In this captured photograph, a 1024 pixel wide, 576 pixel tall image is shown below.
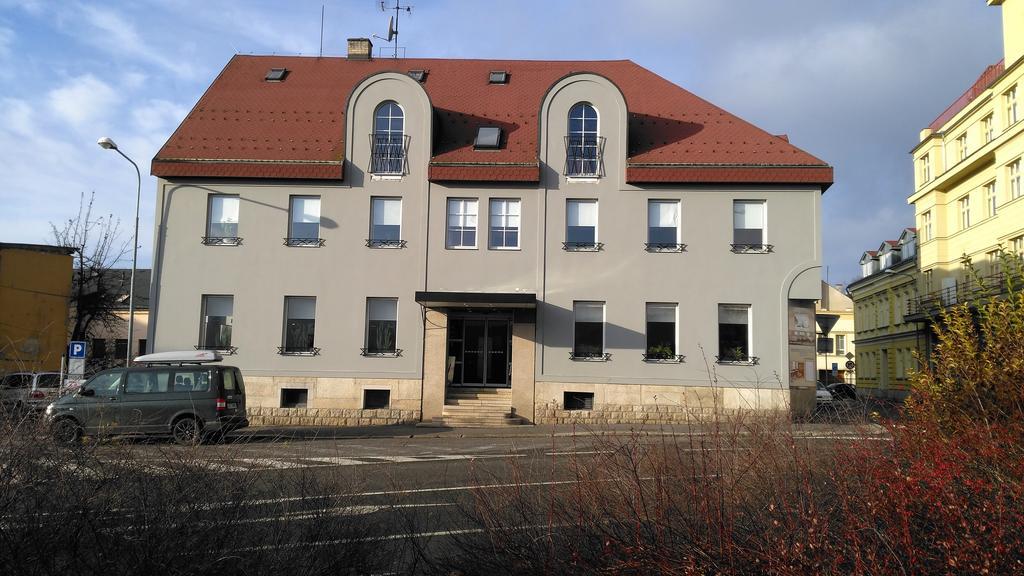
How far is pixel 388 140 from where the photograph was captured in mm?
23984

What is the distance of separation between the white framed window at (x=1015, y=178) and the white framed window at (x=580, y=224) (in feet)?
84.3

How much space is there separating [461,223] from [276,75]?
32.0 feet

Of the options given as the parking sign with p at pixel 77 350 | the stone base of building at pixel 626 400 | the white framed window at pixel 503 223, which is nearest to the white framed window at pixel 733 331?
the stone base of building at pixel 626 400

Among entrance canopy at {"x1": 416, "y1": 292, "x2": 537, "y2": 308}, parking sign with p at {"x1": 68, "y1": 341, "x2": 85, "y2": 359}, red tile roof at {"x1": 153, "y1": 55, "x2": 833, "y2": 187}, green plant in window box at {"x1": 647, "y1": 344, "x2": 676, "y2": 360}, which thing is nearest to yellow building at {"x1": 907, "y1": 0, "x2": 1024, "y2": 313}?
red tile roof at {"x1": 153, "y1": 55, "x2": 833, "y2": 187}

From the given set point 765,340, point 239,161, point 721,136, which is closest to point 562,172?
point 721,136

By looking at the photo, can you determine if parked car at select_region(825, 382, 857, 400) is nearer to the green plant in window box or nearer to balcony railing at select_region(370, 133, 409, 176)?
the green plant in window box

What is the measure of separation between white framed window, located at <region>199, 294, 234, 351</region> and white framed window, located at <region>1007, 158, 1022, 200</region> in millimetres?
35739

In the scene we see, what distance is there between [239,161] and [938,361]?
2099cm

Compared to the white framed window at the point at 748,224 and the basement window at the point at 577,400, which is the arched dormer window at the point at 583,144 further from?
the basement window at the point at 577,400

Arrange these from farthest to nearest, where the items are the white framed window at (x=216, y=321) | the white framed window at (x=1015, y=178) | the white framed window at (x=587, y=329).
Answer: the white framed window at (x=1015, y=178), the white framed window at (x=216, y=321), the white framed window at (x=587, y=329)

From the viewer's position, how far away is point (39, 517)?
177 inches

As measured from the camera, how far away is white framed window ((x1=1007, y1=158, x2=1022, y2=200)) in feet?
124

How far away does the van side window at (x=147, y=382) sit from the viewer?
17.9 metres

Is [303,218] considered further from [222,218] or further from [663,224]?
[663,224]
